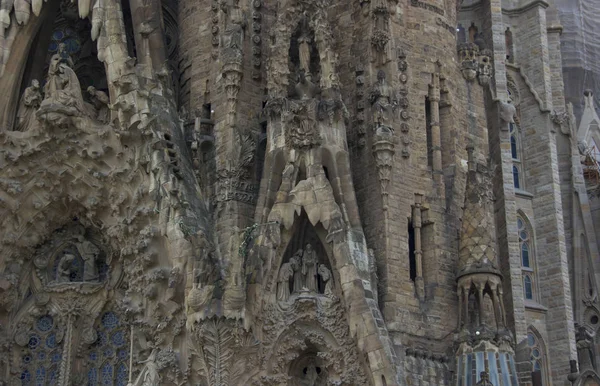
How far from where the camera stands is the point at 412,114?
61.6 ft

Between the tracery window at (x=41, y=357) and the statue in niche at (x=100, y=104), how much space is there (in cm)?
349

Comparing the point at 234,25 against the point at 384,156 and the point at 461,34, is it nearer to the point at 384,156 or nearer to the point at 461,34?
the point at 384,156

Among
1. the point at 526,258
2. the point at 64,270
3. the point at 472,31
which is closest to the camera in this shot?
the point at 64,270

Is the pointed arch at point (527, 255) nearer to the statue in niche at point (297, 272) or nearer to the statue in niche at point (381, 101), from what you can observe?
the statue in niche at point (381, 101)

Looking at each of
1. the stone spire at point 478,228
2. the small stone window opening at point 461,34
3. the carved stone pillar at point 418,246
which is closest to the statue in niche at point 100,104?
the carved stone pillar at point 418,246

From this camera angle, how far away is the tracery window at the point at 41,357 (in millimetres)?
18656

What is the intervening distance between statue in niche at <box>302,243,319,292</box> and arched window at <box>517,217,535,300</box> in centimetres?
797

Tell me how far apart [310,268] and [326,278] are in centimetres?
30

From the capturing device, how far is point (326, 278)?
1725 cm

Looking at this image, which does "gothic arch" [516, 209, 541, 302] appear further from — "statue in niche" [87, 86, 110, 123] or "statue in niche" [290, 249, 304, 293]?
"statue in niche" [87, 86, 110, 123]

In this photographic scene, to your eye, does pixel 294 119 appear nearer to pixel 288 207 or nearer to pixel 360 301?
pixel 288 207

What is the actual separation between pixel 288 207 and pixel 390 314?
2.24 metres

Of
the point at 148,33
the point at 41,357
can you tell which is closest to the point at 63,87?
the point at 148,33

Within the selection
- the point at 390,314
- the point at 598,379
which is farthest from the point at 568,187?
the point at 390,314
